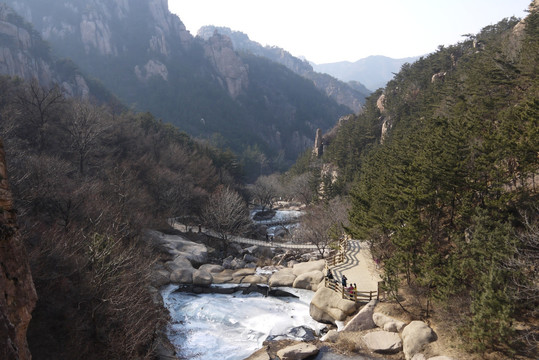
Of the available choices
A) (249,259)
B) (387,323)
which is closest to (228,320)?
(387,323)

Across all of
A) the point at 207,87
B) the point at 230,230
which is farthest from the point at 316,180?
the point at 207,87

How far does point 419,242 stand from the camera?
21.8m

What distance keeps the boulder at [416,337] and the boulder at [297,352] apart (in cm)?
457

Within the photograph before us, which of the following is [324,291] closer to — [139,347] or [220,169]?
[139,347]

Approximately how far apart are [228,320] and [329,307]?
267 inches

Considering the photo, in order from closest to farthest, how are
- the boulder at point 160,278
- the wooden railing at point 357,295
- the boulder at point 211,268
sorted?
Answer: the wooden railing at point 357,295 < the boulder at point 160,278 < the boulder at point 211,268

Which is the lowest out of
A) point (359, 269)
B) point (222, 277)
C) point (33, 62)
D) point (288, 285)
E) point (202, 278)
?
point (222, 277)

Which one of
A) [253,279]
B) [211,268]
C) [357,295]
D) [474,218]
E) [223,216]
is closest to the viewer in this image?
[474,218]

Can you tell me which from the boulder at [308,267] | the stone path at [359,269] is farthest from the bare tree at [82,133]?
the stone path at [359,269]

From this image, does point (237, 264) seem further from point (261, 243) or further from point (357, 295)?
point (357, 295)

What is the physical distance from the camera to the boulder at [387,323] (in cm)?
1850

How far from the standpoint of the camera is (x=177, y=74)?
157875mm

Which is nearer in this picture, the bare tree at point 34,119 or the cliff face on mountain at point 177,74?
the bare tree at point 34,119

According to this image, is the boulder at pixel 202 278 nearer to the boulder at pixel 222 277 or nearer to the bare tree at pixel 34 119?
the boulder at pixel 222 277
